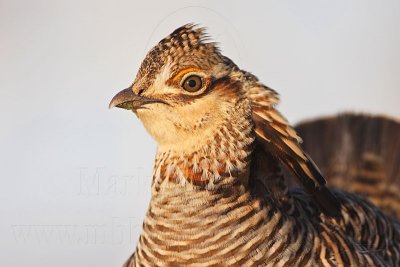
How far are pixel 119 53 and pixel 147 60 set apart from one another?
428 centimetres

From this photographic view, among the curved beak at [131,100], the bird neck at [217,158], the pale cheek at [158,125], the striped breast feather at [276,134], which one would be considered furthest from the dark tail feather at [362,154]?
the curved beak at [131,100]

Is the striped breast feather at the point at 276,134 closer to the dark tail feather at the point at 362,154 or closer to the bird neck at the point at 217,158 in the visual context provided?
the bird neck at the point at 217,158

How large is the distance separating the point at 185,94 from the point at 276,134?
444 mm

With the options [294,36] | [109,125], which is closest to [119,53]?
[109,125]

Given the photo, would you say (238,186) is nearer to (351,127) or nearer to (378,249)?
(378,249)

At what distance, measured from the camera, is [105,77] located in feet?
23.6

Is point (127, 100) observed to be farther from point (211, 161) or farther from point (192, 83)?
point (211, 161)

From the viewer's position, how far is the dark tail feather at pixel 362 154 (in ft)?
17.4

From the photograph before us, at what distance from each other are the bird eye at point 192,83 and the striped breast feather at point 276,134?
0.24m

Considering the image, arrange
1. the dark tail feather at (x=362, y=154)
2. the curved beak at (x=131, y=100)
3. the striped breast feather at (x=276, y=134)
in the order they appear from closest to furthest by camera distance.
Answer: the curved beak at (x=131, y=100) → the striped breast feather at (x=276, y=134) → the dark tail feather at (x=362, y=154)

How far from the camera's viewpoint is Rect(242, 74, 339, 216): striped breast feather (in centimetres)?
345

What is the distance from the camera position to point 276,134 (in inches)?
137

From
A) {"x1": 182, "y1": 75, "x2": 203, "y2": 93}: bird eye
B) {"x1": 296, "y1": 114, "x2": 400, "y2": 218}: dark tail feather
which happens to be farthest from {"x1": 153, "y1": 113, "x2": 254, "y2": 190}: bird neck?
{"x1": 296, "y1": 114, "x2": 400, "y2": 218}: dark tail feather

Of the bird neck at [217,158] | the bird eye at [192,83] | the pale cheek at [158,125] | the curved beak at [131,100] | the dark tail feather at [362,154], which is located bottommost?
the dark tail feather at [362,154]
